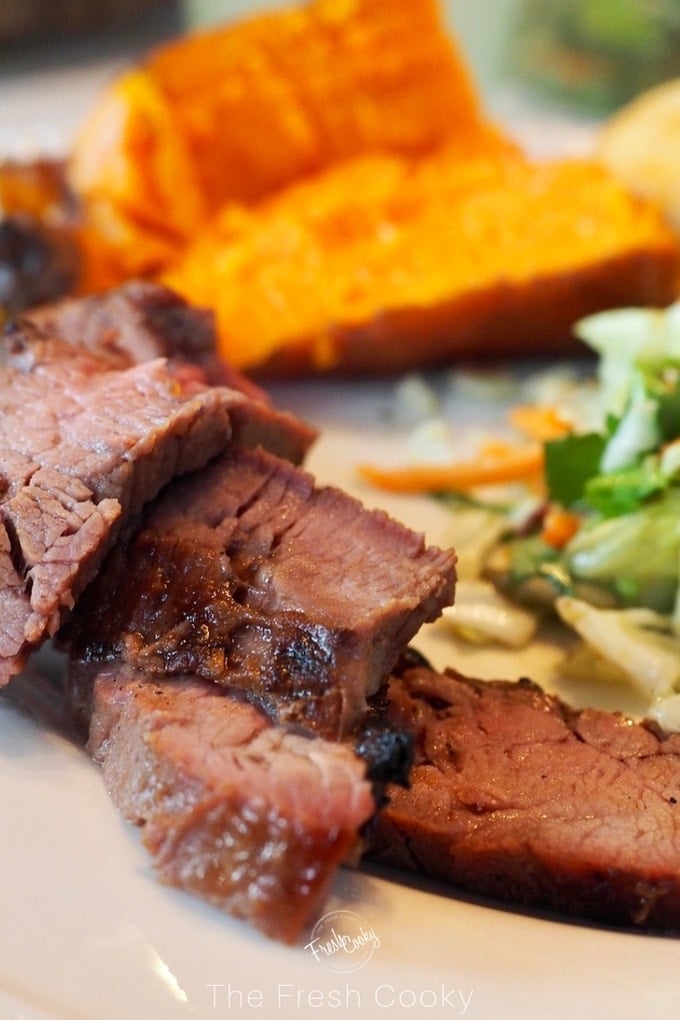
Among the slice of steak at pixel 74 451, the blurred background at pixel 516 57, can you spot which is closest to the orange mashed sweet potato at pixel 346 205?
the blurred background at pixel 516 57

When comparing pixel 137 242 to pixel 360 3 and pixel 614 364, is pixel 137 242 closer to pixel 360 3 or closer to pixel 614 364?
pixel 360 3

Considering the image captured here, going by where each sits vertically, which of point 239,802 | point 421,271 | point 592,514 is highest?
point 239,802

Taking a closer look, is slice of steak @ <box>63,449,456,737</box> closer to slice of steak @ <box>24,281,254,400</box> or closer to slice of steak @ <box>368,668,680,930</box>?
slice of steak @ <box>368,668,680,930</box>

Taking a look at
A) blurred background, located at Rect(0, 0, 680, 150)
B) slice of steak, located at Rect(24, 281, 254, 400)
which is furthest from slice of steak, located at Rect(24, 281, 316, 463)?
blurred background, located at Rect(0, 0, 680, 150)

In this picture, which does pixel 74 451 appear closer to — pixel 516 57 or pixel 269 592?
pixel 269 592

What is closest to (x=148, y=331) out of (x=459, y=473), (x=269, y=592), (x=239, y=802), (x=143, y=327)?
(x=143, y=327)

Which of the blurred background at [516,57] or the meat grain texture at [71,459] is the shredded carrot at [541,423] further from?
the blurred background at [516,57]
